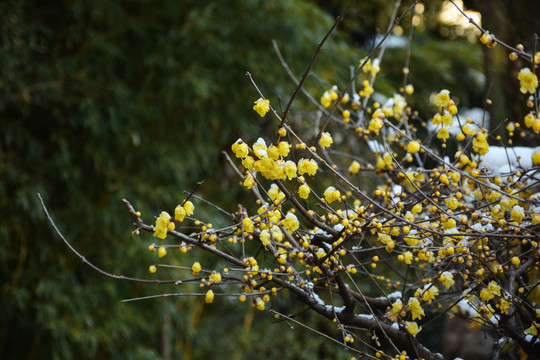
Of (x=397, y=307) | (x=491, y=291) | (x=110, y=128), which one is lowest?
(x=110, y=128)

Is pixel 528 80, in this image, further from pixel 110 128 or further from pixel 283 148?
pixel 110 128

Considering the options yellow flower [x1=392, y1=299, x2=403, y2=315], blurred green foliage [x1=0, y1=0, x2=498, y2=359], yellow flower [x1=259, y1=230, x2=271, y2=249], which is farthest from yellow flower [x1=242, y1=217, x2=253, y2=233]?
blurred green foliage [x1=0, y1=0, x2=498, y2=359]

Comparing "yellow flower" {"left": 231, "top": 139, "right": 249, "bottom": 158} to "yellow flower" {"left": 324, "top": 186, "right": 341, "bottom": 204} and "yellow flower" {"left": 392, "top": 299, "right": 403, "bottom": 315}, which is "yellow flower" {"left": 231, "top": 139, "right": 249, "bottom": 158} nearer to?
"yellow flower" {"left": 324, "top": 186, "right": 341, "bottom": 204}

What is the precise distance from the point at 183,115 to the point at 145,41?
1.21 feet

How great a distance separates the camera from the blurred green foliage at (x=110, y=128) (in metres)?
1.86

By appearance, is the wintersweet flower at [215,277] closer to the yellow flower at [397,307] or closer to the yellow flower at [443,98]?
the yellow flower at [397,307]

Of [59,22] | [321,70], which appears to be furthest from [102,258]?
[321,70]

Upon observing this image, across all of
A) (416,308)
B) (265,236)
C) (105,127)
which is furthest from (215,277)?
(105,127)

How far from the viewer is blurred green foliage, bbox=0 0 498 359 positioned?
6.09 feet

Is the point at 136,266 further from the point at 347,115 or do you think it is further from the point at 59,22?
the point at 347,115

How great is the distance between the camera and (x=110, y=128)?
2.03 metres

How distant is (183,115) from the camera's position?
2197 mm

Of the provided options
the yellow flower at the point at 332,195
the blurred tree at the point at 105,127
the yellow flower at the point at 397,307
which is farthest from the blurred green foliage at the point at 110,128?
the yellow flower at the point at 332,195

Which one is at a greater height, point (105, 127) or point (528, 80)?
point (528, 80)
